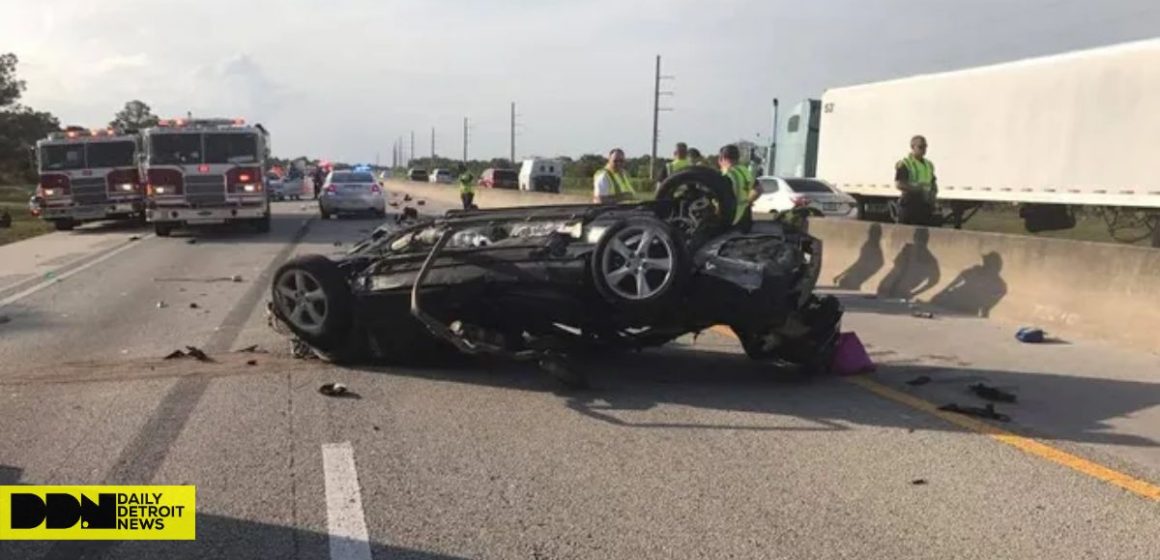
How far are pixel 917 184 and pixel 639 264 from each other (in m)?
6.37

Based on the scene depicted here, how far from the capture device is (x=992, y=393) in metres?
6.42

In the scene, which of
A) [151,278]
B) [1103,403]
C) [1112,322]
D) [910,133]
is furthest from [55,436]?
[910,133]

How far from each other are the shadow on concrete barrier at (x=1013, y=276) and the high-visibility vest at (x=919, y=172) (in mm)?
548

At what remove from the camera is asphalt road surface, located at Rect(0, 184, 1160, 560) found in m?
3.97

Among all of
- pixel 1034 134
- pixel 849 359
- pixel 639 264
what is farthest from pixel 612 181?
pixel 1034 134

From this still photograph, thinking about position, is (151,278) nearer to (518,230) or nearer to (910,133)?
(518,230)

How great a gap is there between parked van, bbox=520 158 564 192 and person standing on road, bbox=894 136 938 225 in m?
45.6

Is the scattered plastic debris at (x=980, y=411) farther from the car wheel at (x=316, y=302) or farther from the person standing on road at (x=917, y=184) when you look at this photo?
the person standing on road at (x=917, y=184)

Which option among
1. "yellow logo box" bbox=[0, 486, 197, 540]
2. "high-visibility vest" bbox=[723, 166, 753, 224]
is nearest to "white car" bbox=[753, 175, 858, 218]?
"high-visibility vest" bbox=[723, 166, 753, 224]

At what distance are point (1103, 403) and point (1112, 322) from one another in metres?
2.20

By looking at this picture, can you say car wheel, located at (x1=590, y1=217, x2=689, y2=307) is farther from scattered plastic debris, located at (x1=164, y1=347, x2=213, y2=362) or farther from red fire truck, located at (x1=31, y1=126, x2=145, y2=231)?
red fire truck, located at (x1=31, y1=126, x2=145, y2=231)

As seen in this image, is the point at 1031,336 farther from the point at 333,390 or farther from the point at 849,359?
the point at 333,390

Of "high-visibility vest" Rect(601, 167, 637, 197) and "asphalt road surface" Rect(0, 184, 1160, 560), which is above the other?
"high-visibility vest" Rect(601, 167, 637, 197)

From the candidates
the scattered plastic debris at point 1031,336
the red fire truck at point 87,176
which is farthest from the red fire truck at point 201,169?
the scattered plastic debris at point 1031,336
